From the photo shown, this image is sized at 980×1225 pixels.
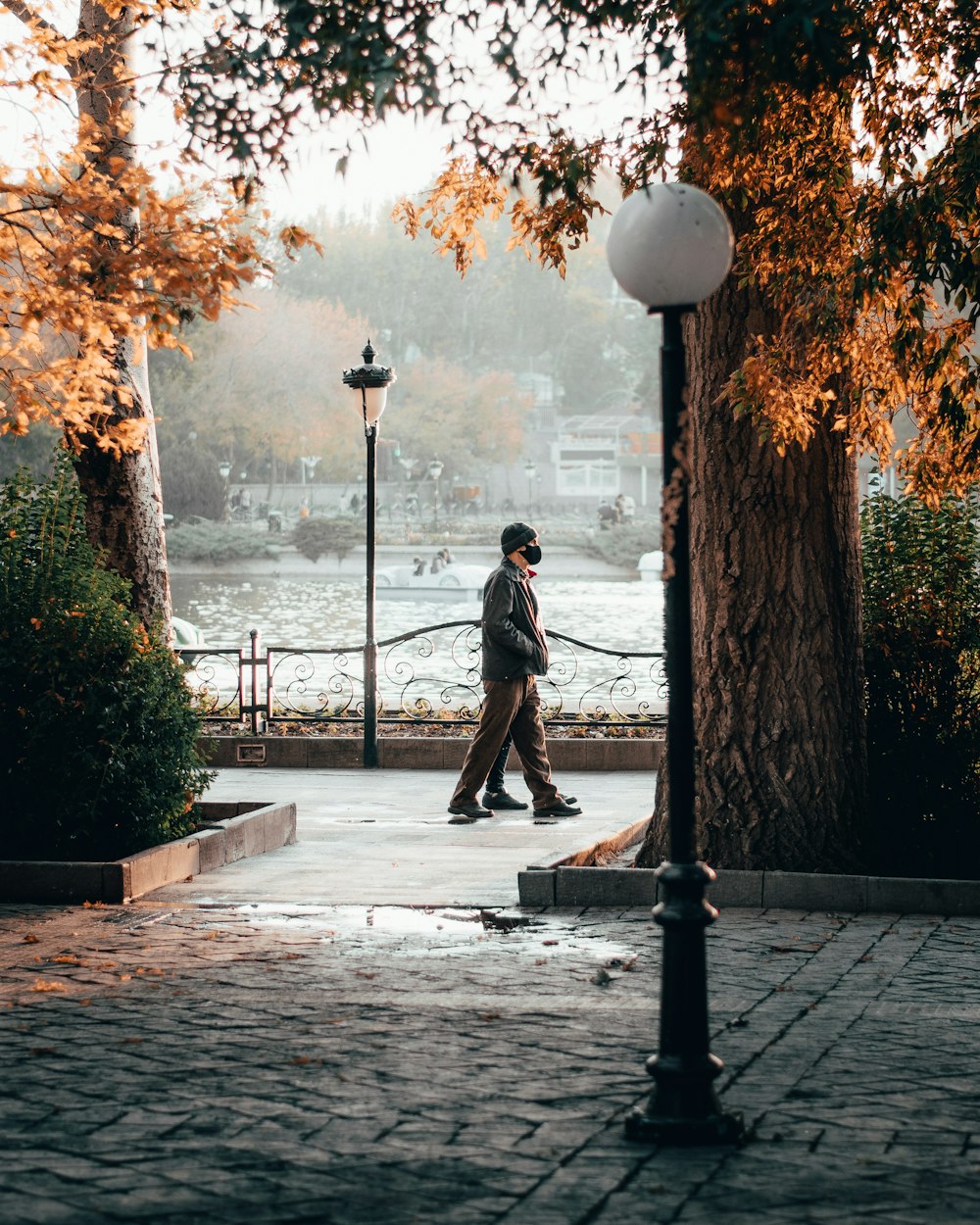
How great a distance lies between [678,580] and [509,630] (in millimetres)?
6308

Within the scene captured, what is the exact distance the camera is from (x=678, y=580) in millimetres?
4961

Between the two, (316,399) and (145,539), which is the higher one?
(316,399)

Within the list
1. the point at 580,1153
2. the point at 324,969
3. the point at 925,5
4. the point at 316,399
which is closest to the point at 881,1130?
the point at 580,1153

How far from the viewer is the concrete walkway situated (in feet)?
29.1

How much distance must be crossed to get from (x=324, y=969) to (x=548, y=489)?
89855 mm

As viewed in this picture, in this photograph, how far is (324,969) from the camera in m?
6.96

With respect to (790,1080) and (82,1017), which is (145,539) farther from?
(790,1080)

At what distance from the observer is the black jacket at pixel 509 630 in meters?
11.3

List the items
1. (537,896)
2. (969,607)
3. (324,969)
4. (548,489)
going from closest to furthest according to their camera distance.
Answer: (324,969) → (537,896) → (969,607) → (548,489)

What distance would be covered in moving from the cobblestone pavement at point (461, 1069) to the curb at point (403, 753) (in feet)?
23.1

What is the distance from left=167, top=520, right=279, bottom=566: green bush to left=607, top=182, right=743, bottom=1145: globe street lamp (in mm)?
63373

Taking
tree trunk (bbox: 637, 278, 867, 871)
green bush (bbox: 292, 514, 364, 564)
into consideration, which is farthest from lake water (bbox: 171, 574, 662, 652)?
tree trunk (bbox: 637, 278, 867, 871)

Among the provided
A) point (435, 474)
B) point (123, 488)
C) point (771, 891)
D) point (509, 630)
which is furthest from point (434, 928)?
point (435, 474)

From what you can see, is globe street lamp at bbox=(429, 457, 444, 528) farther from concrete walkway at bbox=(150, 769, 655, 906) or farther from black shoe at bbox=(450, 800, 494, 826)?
black shoe at bbox=(450, 800, 494, 826)
